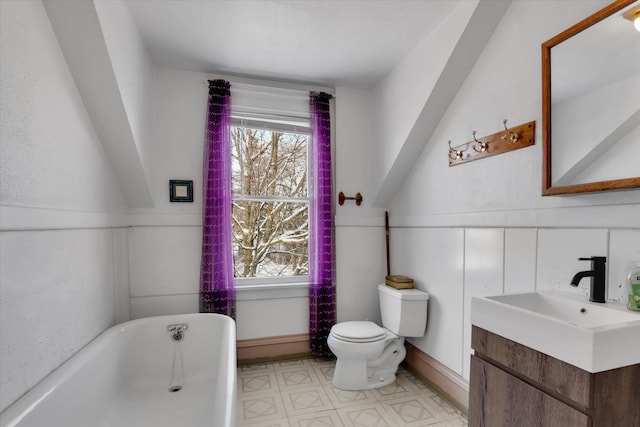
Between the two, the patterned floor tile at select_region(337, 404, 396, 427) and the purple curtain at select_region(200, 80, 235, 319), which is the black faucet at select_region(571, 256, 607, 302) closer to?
the patterned floor tile at select_region(337, 404, 396, 427)

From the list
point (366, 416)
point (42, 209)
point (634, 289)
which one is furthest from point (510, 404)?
point (42, 209)

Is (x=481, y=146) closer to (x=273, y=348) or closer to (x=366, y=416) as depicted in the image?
(x=366, y=416)

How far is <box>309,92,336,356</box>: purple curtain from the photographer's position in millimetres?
2703

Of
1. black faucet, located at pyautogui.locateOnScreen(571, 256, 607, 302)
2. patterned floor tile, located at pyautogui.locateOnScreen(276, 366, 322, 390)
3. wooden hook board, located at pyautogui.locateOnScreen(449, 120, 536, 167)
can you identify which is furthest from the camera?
patterned floor tile, located at pyautogui.locateOnScreen(276, 366, 322, 390)

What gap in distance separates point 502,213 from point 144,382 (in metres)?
2.32

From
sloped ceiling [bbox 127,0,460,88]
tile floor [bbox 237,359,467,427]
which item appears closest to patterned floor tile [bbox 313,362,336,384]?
tile floor [bbox 237,359,467,427]

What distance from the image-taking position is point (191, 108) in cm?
252

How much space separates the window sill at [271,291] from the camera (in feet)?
8.54

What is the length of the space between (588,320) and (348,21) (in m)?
1.92

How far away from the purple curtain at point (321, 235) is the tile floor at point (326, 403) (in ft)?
1.17

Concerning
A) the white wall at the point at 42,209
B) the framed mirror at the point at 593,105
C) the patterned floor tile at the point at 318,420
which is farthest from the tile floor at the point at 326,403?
the framed mirror at the point at 593,105

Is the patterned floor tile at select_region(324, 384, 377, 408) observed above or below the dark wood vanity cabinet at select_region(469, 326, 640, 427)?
below

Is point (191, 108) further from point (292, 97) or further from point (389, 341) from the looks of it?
point (389, 341)

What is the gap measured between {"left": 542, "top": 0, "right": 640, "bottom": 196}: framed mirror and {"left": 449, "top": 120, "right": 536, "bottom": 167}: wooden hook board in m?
0.13
